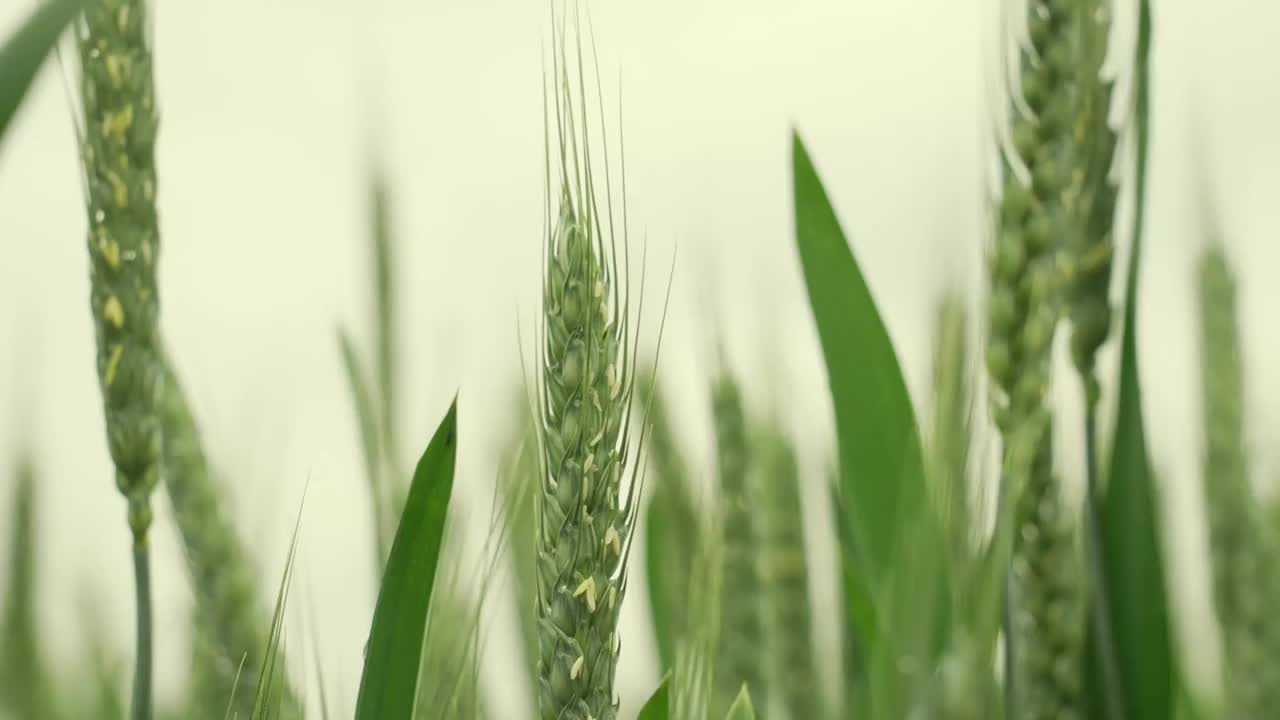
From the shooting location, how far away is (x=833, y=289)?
640 mm

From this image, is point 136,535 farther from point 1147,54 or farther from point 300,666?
point 1147,54

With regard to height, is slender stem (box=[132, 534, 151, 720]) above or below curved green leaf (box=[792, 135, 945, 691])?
below

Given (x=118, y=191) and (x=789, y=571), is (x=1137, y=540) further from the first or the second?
(x=118, y=191)

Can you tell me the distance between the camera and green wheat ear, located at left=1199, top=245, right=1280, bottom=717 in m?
0.95

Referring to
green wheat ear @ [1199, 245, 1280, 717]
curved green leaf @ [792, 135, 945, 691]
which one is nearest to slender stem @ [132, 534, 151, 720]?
curved green leaf @ [792, 135, 945, 691]

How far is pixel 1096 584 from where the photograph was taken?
2.02 feet

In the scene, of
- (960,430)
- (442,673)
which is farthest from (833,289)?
(442,673)

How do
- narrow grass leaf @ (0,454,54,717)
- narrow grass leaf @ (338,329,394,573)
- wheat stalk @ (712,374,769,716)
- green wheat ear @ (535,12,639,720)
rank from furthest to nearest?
narrow grass leaf @ (0,454,54,717), wheat stalk @ (712,374,769,716), narrow grass leaf @ (338,329,394,573), green wheat ear @ (535,12,639,720)

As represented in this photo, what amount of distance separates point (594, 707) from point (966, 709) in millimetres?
152

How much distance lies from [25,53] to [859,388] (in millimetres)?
386

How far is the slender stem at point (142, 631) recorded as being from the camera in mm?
528

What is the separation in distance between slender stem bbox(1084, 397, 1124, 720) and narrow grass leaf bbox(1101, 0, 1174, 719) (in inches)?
0.6

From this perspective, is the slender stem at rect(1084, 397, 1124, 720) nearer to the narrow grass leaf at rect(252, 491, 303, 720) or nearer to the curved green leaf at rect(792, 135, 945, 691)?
the curved green leaf at rect(792, 135, 945, 691)

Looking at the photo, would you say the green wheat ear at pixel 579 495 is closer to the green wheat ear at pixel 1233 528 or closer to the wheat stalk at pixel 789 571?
the wheat stalk at pixel 789 571
